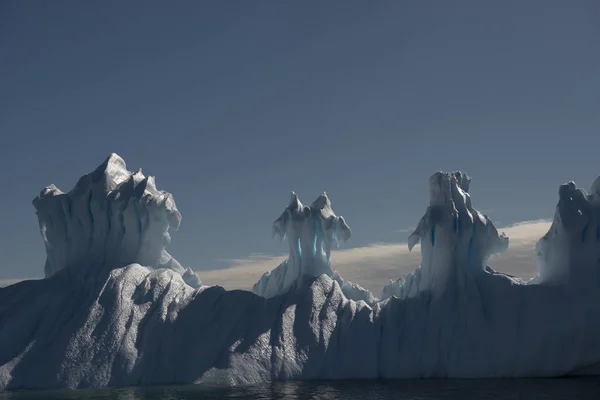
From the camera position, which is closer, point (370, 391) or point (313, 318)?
point (370, 391)

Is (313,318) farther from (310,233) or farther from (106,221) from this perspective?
(106,221)

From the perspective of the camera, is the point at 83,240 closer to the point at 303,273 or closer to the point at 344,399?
the point at 303,273

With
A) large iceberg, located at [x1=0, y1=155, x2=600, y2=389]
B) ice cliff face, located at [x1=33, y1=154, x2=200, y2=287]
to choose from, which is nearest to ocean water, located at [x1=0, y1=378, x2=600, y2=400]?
large iceberg, located at [x1=0, y1=155, x2=600, y2=389]

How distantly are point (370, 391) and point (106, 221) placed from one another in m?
19.2

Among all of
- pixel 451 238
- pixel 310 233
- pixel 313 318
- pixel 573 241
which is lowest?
pixel 313 318

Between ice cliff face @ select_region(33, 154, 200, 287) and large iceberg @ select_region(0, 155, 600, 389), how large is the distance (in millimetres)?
125

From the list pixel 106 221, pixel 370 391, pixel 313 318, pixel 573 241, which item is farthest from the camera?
pixel 106 221

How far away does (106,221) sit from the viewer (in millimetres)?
35250

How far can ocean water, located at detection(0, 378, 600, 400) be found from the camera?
23.0 meters

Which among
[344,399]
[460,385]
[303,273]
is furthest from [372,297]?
[344,399]

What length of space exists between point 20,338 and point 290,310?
14368 millimetres

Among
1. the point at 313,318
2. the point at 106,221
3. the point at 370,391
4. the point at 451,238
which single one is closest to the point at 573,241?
the point at 451,238

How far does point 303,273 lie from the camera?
34625 millimetres

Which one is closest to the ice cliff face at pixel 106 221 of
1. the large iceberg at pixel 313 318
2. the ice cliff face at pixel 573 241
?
the large iceberg at pixel 313 318
